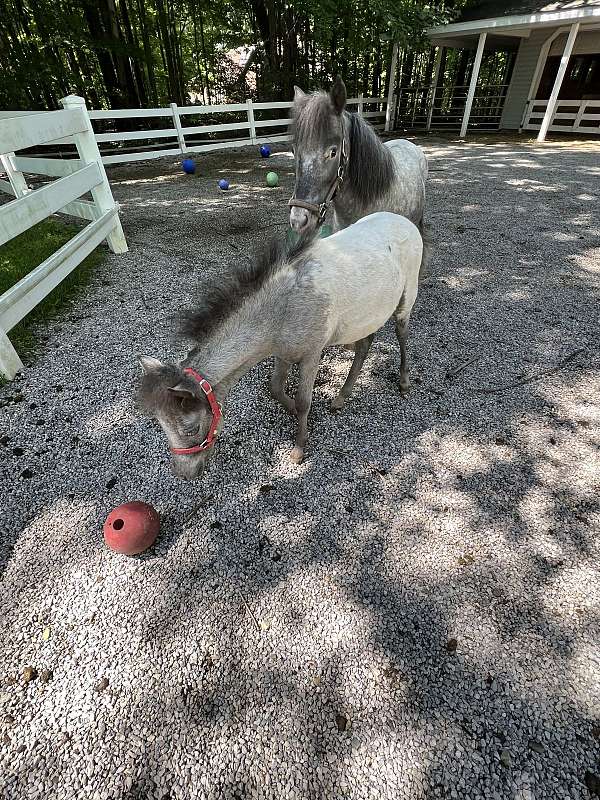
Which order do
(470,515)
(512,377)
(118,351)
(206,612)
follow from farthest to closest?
(118,351) < (512,377) < (470,515) < (206,612)

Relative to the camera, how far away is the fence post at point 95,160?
5.46 metres

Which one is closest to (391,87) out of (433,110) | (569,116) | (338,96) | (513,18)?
(433,110)

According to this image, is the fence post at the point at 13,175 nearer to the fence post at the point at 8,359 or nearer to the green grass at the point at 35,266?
the green grass at the point at 35,266

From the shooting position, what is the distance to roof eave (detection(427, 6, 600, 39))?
1252 centimetres

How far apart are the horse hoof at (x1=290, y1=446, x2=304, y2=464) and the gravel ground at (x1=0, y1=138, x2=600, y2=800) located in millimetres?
127

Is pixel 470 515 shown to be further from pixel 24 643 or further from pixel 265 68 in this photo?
pixel 265 68

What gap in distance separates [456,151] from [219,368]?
628 inches

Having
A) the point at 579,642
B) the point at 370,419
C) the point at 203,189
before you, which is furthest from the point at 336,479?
the point at 203,189

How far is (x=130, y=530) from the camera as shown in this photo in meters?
2.29

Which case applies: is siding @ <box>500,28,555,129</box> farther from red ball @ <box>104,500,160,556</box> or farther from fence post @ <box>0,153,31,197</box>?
red ball @ <box>104,500,160,556</box>

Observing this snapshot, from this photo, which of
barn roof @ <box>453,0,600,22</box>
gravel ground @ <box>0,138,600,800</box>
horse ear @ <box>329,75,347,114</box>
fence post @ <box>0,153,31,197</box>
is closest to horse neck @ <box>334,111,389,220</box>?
horse ear @ <box>329,75,347,114</box>

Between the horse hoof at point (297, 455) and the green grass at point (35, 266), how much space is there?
3138mm

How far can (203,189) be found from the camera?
1012 cm

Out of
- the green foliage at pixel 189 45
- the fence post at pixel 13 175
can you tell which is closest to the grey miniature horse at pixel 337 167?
the fence post at pixel 13 175
